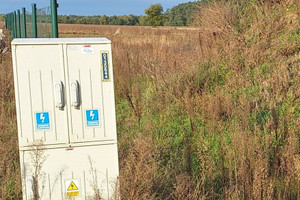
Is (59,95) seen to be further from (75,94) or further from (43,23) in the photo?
Answer: (43,23)

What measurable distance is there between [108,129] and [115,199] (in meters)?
0.69

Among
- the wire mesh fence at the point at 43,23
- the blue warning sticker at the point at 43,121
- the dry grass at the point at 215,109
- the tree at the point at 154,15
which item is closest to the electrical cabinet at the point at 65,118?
the blue warning sticker at the point at 43,121

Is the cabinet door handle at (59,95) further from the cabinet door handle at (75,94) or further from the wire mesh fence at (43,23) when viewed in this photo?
the wire mesh fence at (43,23)

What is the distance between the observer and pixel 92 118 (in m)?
3.55

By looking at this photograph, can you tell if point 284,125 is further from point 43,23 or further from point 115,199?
point 43,23

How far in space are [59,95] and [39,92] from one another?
199mm

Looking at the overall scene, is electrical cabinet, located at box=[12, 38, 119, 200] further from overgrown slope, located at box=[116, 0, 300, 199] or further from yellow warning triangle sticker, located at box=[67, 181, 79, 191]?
overgrown slope, located at box=[116, 0, 300, 199]

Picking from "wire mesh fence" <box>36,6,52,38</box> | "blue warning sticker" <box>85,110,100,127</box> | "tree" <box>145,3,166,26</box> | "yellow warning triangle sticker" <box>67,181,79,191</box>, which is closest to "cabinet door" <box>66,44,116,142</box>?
"blue warning sticker" <box>85,110,100,127</box>

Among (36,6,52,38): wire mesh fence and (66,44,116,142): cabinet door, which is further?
(36,6,52,38): wire mesh fence

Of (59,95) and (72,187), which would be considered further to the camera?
(72,187)

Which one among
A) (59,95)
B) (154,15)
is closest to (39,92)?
(59,95)

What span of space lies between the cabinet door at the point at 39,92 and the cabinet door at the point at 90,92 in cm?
10

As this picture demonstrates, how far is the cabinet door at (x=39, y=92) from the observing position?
3.40 meters

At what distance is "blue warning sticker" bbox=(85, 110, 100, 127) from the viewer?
3.54 m
